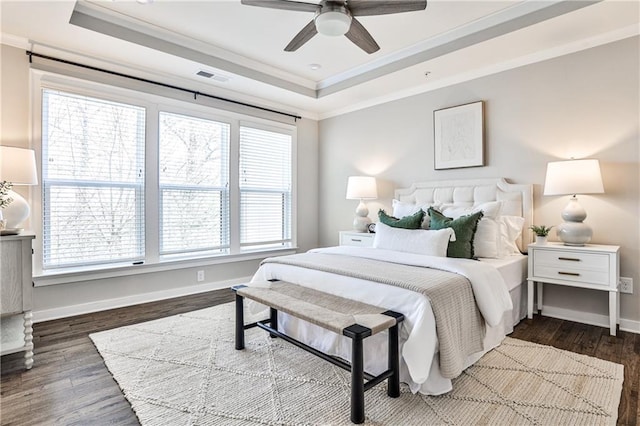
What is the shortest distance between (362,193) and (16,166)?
351 cm

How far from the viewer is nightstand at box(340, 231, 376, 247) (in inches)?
171

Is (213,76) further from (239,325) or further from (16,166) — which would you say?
(239,325)

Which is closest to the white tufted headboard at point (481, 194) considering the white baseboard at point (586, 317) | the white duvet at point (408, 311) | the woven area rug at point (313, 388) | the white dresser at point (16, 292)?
the white baseboard at point (586, 317)

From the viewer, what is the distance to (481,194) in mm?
3607

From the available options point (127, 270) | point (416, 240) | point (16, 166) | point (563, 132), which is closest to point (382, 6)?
point (416, 240)

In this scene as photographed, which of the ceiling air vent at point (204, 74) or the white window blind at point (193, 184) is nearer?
the ceiling air vent at point (204, 74)

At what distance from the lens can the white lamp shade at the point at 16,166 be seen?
100 inches

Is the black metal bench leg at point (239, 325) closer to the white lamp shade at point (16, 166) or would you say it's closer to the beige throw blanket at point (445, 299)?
the beige throw blanket at point (445, 299)

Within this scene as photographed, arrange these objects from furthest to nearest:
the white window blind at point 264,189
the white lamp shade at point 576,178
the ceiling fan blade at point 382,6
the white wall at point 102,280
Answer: the white window blind at point 264,189 < the white wall at point 102,280 < the white lamp shade at point 576,178 < the ceiling fan blade at point 382,6

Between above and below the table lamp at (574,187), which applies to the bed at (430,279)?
below

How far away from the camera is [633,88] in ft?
9.35

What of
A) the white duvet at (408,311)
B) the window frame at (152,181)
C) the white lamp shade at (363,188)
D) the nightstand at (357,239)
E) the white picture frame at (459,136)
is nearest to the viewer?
the white duvet at (408,311)

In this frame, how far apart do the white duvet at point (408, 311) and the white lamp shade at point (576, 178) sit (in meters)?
1.06

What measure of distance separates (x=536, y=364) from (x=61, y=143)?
14.8 ft
